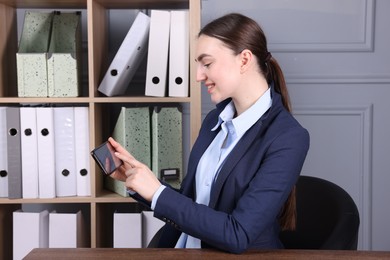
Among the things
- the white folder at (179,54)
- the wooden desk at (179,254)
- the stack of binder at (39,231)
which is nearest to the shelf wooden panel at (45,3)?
the white folder at (179,54)

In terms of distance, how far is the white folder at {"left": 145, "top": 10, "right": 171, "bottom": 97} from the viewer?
238cm

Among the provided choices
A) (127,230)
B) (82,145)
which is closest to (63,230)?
(127,230)

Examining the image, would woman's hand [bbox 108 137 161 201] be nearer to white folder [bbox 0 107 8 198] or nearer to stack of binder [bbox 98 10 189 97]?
stack of binder [bbox 98 10 189 97]

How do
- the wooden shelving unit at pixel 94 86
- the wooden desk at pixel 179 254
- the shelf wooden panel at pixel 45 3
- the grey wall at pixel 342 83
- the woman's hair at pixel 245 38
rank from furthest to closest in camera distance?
the grey wall at pixel 342 83 < the shelf wooden panel at pixel 45 3 < the wooden shelving unit at pixel 94 86 < the woman's hair at pixel 245 38 < the wooden desk at pixel 179 254

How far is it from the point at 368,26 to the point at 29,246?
6.25 ft

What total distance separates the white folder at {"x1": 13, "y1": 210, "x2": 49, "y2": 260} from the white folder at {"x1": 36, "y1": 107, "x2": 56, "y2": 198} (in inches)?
4.5

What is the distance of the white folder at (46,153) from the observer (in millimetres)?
2395

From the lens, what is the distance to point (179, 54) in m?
2.39

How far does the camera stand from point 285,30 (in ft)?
9.35

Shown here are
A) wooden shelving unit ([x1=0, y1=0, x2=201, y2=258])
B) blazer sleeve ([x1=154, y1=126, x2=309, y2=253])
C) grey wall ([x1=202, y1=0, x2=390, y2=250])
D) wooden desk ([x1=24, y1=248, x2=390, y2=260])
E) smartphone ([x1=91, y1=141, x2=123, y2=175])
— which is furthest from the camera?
grey wall ([x1=202, y1=0, x2=390, y2=250])

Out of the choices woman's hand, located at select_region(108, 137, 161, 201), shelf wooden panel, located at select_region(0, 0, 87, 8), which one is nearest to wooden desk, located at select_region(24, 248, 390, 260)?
woman's hand, located at select_region(108, 137, 161, 201)

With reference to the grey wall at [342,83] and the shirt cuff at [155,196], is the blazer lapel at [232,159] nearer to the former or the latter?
the shirt cuff at [155,196]

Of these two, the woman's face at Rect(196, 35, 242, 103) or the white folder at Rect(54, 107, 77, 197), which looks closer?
the woman's face at Rect(196, 35, 242, 103)

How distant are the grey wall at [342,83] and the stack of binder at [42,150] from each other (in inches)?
29.5
